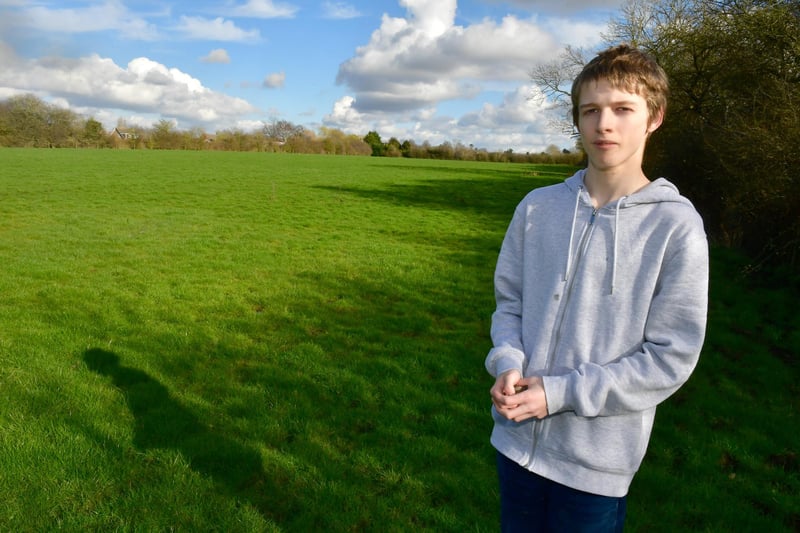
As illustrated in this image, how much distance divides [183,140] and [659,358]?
323 feet

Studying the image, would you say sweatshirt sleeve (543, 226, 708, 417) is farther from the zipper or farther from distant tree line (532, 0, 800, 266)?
distant tree line (532, 0, 800, 266)

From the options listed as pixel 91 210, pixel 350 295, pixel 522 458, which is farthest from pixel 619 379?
pixel 91 210

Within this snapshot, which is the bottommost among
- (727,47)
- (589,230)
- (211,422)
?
(211,422)

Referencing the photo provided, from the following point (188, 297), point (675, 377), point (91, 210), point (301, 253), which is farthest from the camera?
point (91, 210)

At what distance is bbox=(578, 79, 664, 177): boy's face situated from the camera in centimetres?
182

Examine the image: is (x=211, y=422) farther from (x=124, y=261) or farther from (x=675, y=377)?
(x=124, y=261)

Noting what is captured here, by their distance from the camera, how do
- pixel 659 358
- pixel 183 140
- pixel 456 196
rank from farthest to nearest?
pixel 183 140 < pixel 456 196 < pixel 659 358

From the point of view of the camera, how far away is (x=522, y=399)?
5.88 feet

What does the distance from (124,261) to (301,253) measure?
3.70 meters

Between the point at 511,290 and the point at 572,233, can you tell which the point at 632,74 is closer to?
the point at 572,233

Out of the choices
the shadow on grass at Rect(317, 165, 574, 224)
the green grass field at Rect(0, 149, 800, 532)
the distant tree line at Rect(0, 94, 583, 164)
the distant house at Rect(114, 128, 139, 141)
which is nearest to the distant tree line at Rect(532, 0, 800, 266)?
the green grass field at Rect(0, 149, 800, 532)

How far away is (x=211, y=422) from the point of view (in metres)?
4.99

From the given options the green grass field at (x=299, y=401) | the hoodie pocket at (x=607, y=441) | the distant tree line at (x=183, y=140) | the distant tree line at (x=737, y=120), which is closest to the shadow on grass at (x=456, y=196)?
the distant tree line at (x=737, y=120)

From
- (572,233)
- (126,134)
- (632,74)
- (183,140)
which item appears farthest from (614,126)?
(126,134)
